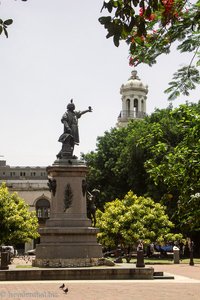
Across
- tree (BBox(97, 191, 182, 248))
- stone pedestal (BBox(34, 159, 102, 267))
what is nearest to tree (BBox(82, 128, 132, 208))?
tree (BBox(97, 191, 182, 248))

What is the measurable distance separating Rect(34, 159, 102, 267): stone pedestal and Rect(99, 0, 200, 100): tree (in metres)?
13.4

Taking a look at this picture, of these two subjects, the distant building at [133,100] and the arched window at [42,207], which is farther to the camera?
the arched window at [42,207]

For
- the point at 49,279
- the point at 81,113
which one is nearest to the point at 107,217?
the point at 81,113

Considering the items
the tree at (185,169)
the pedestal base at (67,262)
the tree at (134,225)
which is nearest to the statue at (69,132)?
the pedestal base at (67,262)

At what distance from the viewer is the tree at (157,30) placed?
539cm

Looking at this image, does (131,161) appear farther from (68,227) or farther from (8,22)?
(8,22)

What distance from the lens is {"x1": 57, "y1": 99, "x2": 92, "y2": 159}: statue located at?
76.9 feet

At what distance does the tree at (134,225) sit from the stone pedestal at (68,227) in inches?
520

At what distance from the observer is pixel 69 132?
23.6 metres

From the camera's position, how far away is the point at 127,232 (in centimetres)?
3578

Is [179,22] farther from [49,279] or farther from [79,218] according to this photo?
[79,218]

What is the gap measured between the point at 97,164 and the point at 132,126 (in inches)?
186
